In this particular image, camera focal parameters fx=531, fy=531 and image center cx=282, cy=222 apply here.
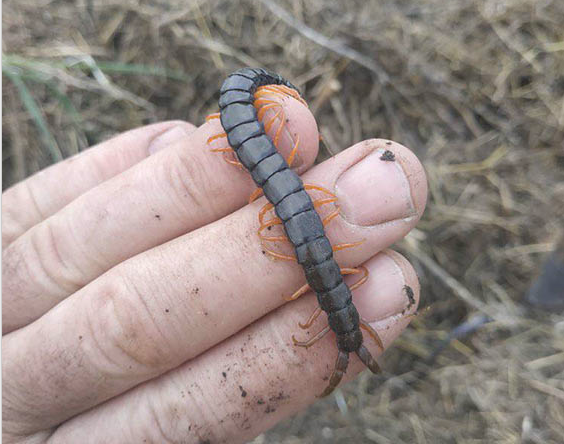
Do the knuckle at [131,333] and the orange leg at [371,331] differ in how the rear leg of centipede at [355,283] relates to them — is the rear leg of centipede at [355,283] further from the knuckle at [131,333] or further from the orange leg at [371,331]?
the knuckle at [131,333]

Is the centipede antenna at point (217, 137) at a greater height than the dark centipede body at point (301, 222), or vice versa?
the centipede antenna at point (217, 137)

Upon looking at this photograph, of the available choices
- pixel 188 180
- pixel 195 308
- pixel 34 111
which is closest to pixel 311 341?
pixel 195 308

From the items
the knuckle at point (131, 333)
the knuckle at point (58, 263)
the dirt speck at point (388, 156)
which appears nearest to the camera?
the dirt speck at point (388, 156)

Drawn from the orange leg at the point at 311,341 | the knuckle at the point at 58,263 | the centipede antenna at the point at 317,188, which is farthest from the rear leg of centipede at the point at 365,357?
the knuckle at the point at 58,263

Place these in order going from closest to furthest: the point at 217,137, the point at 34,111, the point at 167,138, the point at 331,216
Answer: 1. the point at 331,216
2. the point at 217,137
3. the point at 167,138
4. the point at 34,111

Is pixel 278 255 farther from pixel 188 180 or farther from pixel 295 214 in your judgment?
pixel 188 180

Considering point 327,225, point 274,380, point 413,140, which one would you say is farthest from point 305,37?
point 274,380

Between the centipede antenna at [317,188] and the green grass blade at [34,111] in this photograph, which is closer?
the centipede antenna at [317,188]

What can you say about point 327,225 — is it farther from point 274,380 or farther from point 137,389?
point 137,389

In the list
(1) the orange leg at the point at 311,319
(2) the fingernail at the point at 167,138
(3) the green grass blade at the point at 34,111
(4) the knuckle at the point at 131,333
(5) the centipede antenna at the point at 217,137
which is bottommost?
(1) the orange leg at the point at 311,319
